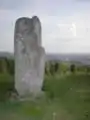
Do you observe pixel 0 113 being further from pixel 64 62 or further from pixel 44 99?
pixel 64 62

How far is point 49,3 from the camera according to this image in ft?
3.01

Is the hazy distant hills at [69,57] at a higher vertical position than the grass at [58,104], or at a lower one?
higher

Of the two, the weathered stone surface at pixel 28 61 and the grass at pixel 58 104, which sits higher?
the weathered stone surface at pixel 28 61

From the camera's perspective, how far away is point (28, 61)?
0.89m

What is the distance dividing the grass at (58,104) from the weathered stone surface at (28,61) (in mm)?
33

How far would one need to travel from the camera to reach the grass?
0.85 metres

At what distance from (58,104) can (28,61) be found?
0.54 feet

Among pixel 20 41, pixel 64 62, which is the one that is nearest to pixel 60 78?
pixel 64 62

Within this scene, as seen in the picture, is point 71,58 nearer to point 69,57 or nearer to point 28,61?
point 69,57

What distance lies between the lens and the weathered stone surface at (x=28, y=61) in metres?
0.88

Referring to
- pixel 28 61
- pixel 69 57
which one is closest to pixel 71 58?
pixel 69 57

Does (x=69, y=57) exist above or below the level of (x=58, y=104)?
above

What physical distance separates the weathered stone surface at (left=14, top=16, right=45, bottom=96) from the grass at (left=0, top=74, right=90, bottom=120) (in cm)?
3

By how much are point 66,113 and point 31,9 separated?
0.35 meters
